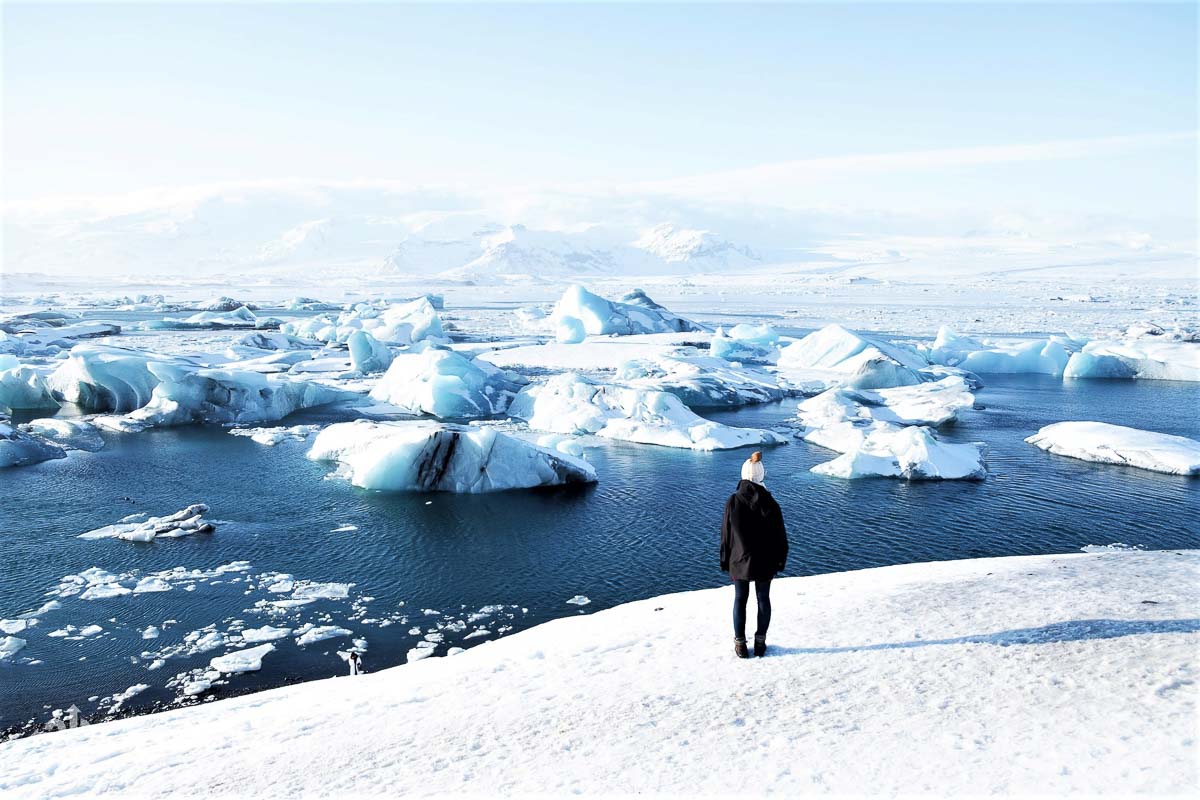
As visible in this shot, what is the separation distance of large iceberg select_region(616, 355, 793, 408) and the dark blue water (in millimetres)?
7154

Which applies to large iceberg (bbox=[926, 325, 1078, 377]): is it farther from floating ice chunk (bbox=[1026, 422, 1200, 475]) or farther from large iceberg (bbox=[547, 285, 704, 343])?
large iceberg (bbox=[547, 285, 704, 343])

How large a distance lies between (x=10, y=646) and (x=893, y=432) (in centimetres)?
1888

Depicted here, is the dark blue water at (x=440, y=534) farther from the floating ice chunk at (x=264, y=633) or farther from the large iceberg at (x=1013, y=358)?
the large iceberg at (x=1013, y=358)

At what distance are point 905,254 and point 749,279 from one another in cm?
5287

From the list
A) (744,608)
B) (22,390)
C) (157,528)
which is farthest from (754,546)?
(22,390)

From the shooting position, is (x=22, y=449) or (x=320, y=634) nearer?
(x=320, y=634)

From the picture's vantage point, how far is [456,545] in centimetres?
1575

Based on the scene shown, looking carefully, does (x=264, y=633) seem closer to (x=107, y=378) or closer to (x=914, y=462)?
(x=914, y=462)

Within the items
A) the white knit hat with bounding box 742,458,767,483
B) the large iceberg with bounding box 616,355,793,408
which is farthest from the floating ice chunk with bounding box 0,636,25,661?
the large iceberg with bounding box 616,355,793,408

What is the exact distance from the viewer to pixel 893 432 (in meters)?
22.2

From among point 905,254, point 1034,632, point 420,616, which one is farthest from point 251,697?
point 905,254

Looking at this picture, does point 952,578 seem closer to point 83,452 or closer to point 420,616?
point 420,616

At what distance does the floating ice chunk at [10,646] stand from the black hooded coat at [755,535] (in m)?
9.92

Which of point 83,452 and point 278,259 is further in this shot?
point 278,259
